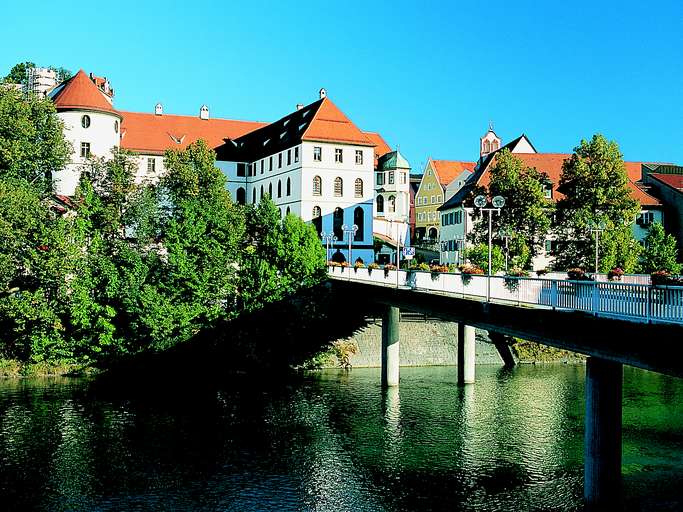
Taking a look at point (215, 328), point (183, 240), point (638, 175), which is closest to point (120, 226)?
point (183, 240)

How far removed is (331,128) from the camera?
83.8 meters

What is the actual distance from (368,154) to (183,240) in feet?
112

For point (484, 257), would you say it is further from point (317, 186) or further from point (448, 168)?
point (448, 168)

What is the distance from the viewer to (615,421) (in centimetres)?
2330

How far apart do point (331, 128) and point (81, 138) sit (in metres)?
26.7

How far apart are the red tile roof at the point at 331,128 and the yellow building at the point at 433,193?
3294cm

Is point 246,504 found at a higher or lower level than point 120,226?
lower

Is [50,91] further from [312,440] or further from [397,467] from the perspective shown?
[397,467]

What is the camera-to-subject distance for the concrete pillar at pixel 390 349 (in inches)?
1914

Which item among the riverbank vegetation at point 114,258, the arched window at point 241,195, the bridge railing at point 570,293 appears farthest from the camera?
the arched window at point 241,195

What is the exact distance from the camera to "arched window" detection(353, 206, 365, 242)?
8325 cm

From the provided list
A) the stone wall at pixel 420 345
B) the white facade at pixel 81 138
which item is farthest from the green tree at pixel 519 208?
the white facade at pixel 81 138

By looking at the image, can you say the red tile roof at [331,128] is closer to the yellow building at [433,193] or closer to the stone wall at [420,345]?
the stone wall at [420,345]

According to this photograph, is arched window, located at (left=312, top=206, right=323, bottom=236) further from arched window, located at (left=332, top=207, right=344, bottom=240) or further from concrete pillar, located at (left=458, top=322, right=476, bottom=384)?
concrete pillar, located at (left=458, top=322, right=476, bottom=384)
